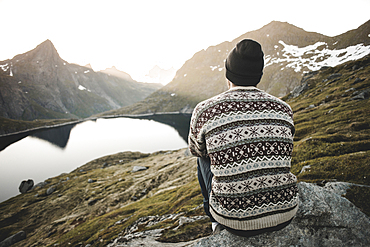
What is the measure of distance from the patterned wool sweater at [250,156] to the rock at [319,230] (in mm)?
2052

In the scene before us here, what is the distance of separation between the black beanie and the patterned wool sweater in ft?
1.20

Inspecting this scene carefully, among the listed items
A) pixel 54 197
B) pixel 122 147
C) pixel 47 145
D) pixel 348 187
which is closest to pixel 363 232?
pixel 348 187

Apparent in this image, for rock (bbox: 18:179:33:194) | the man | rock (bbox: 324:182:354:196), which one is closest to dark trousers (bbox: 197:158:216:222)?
the man

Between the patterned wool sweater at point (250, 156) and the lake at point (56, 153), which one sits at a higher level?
the patterned wool sweater at point (250, 156)

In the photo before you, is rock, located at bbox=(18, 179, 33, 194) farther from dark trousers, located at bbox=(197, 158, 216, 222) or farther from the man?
the man

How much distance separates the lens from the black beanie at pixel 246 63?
3371 millimetres

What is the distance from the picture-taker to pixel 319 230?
15.9ft

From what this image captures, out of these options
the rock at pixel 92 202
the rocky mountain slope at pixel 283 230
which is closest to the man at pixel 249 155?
the rocky mountain slope at pixel 283 230

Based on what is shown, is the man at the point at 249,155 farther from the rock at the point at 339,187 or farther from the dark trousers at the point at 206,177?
the rock at the point at 339,187

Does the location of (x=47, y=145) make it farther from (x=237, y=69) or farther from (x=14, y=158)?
(x=237, y=69)

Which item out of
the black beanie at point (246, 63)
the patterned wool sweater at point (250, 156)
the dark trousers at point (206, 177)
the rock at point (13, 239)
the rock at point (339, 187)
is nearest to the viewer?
the patterned wool sweater at point (250, 156)

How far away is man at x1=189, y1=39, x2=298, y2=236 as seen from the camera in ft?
9.53

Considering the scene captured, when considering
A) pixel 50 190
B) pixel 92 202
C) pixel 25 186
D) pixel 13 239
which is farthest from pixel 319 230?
pixel 25 186

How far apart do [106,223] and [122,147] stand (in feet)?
297
